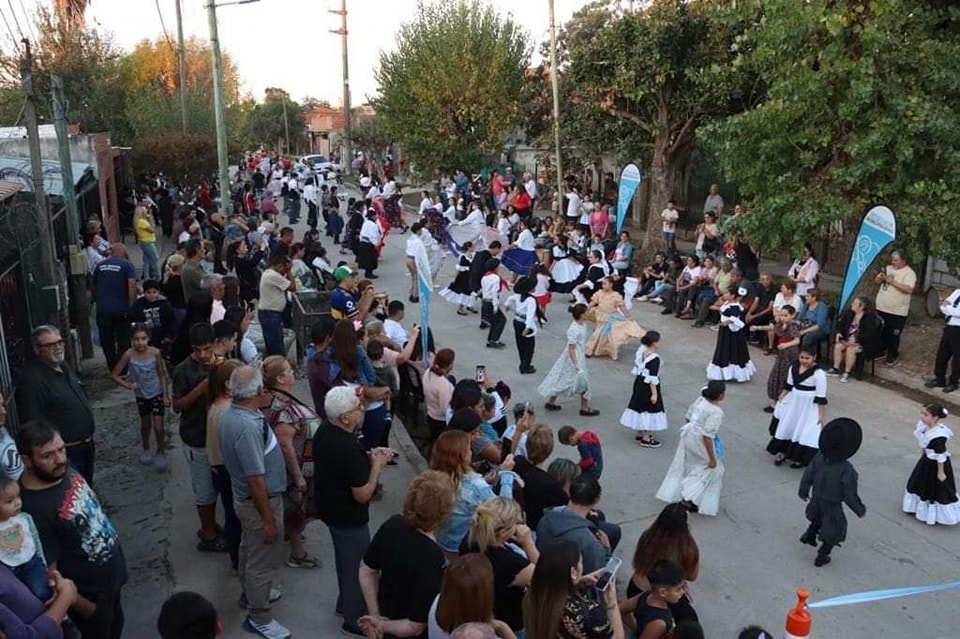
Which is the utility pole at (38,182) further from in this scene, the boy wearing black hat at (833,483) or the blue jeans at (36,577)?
the boy wearing black hat at (833,483)

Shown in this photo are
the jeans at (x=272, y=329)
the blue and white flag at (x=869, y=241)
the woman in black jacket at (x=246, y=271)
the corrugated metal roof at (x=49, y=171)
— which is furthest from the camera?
the corrugated metal roof at (x=49, y=171)

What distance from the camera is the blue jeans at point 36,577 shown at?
368 centimetres

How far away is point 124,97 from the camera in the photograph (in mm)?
31797

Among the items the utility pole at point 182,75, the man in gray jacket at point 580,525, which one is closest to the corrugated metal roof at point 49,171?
the utility pole at point 182,75

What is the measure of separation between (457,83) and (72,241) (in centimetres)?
1922

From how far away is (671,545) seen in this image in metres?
4.73

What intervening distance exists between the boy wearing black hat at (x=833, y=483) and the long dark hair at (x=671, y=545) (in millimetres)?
2181

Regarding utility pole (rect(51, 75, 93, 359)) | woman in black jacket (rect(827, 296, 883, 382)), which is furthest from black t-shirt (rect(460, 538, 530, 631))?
woman in black jacket (rect(827, 296, 883, 382))

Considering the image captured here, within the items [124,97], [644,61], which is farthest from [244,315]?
[124,97]

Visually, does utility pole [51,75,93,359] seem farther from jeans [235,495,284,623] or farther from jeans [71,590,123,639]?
jeans [71,590,123,639]

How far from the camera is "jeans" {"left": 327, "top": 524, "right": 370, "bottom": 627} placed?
4938 millimetres

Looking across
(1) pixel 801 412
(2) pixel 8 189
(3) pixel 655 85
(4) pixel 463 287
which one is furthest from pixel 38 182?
(3) pixel 655 85

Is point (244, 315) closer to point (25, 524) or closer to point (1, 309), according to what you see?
point (1, 309)

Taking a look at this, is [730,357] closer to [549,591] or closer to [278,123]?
[549,591]
